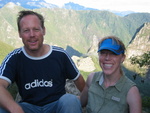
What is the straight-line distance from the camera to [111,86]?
4355mm

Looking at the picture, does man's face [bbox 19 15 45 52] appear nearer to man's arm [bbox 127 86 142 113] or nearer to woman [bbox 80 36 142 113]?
woman [bbox 80 36 142 113]

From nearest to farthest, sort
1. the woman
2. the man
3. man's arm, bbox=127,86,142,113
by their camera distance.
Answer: man's arm, bbox=127,86,142,113 < the woman < the man

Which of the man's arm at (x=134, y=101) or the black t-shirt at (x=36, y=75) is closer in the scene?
the man's arm at (x=134, y=101)

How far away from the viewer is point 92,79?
4812 millimetres

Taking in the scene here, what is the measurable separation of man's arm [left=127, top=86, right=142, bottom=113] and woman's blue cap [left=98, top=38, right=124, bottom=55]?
0.89 m

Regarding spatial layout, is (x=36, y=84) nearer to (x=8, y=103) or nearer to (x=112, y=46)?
(x=8, y=103)

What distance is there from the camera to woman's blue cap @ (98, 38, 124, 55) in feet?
13.8

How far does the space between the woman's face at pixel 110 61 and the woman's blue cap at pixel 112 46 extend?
0.44 feet

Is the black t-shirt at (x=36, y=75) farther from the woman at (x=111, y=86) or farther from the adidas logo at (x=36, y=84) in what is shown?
the woman at (x=111, y=86)

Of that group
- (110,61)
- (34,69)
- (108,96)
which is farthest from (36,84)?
(110,61)

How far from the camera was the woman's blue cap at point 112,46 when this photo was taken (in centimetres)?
420

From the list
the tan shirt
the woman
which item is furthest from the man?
the woman

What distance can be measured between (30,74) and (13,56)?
64 centimetres

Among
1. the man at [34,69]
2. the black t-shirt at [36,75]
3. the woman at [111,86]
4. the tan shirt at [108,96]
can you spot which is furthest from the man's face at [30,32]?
the tan shirt at [108,96]
